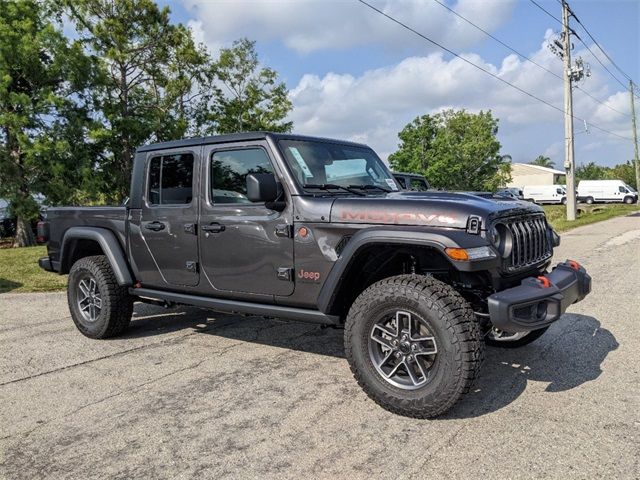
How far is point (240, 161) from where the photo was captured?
4.40 m

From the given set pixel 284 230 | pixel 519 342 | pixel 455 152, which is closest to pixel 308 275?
pixel 284 230

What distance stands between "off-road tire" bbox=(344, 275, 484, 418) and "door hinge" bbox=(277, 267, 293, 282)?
0.59 m

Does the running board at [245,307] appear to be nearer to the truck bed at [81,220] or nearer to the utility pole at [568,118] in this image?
the truck bed at [81,220]

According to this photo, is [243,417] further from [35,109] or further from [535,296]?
[35,109]

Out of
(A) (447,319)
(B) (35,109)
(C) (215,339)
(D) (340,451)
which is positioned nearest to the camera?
(D) (340,451)

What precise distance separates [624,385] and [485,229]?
1.70 m

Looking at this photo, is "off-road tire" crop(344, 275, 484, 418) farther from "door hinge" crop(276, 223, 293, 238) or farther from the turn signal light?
"door hinge" crop(276, 223, 293, 238)

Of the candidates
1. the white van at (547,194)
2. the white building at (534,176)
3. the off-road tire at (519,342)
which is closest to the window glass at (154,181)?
the off-road tire at (519,342)

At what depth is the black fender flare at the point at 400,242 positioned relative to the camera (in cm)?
325

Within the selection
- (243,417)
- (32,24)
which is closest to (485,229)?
(243,417)

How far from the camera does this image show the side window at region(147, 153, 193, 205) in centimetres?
472

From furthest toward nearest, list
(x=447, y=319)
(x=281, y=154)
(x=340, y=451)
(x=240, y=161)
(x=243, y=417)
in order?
(x=240, y=161)
(x=281, y=154)
(x=243, y=417)
(x=447, y=319)
(x=340, y=451)

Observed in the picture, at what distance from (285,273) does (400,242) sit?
993mm

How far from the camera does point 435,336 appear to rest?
3309 millimetres
